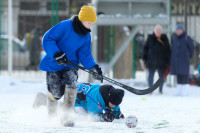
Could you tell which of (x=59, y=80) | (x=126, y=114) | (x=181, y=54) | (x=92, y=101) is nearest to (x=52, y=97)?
(x=59, y=80)

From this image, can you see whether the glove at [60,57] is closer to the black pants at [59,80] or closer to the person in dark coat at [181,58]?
the black pants at [59,80]

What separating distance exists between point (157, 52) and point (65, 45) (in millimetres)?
4710

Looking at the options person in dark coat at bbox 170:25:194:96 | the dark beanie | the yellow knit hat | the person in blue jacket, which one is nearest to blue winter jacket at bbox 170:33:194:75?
person in dark coat at bbox 170:25:194:96

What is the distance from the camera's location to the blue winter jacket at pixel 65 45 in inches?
204

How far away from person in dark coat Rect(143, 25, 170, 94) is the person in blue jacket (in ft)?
14.4

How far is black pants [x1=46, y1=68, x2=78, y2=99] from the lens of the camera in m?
5.35

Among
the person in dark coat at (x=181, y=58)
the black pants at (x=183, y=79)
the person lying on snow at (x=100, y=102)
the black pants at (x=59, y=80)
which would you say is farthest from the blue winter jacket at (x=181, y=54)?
the black pants at (x=59, y=80)

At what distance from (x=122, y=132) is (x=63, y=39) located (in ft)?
3.96

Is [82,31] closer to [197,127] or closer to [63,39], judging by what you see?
[63,39]

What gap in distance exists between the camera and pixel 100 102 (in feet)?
18.6

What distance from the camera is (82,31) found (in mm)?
5223

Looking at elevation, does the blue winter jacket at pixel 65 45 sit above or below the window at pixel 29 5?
below

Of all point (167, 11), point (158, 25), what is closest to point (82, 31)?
point (158, 25)

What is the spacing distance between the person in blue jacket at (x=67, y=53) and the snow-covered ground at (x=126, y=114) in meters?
0.33
